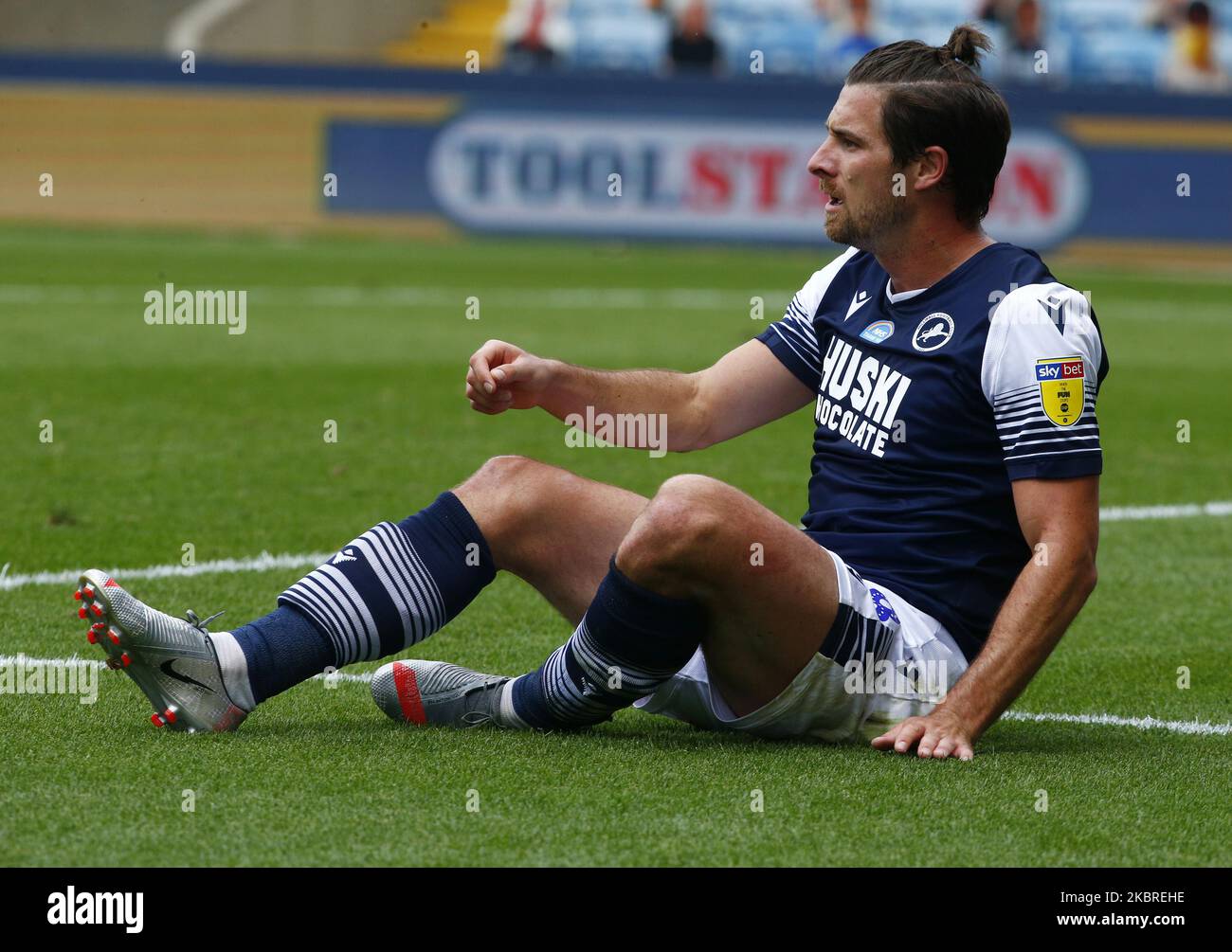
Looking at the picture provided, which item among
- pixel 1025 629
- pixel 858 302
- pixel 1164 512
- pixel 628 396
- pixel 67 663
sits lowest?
pixel 1164 512

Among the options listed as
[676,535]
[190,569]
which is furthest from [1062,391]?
[190,569]

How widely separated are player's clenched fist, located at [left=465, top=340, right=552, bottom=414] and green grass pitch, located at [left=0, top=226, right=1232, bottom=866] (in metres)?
0.70

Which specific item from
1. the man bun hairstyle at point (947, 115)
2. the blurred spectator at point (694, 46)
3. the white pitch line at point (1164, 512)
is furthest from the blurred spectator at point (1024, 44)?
the man bun hairstyle at point (947, 115)

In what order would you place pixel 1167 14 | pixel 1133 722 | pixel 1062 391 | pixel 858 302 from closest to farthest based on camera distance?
pixel 1062 391 → pixel 858 302 → pixel 1133 722 → pixel 1167 14

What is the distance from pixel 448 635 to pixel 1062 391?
1.98 meters

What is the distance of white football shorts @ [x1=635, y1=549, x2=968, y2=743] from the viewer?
3.89m

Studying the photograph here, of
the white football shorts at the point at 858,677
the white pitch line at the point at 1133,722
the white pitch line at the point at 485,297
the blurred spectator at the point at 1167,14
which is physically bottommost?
the white pitch line at the point at 1133,722

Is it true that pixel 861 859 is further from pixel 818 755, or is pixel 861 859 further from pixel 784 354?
pixel 784 354

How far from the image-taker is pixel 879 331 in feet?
13.8

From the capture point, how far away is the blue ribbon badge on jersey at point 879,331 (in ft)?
13.7

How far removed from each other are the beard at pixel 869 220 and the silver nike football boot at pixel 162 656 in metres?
1.51

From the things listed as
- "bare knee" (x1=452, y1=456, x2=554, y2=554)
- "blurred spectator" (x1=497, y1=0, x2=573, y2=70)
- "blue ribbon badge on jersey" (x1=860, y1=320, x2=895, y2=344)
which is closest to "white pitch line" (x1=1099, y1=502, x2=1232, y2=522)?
"blue ribbon badge on jersey" (x1=860, y1=320, x2=895, y2=344)

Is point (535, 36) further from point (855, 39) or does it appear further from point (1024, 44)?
point (1024, 44)

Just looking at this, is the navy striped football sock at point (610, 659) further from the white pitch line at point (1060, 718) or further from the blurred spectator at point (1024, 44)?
the blurred spectator at point (1024, 44)
